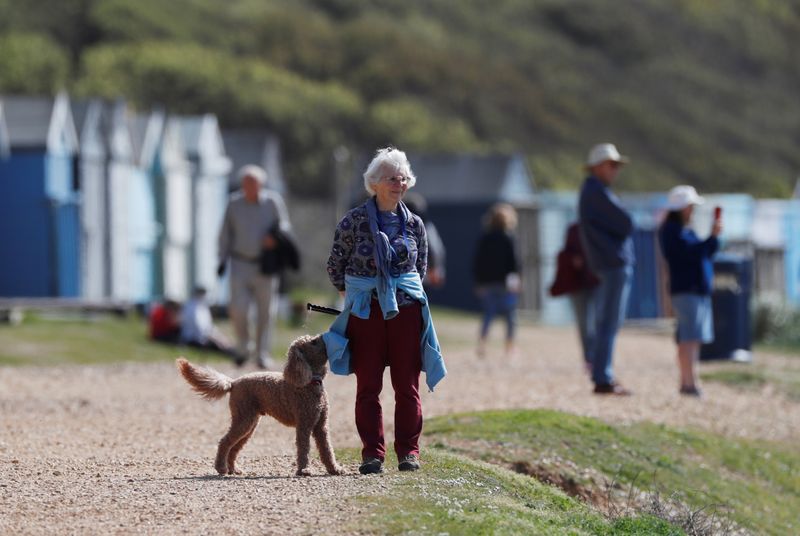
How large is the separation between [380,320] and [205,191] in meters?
27.6

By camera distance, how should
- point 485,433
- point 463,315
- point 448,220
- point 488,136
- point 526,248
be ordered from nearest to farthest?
point 485,433 < point 526,248 < point 463,315 < point 448,220 < point 488,136

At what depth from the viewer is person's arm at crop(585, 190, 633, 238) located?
50.6 feet

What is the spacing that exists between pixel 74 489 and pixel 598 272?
7.33 metres

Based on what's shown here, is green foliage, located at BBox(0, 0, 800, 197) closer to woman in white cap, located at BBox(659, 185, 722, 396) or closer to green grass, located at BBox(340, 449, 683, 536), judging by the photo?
woman in white cap, located at BBox(659, 185, 722, 396)

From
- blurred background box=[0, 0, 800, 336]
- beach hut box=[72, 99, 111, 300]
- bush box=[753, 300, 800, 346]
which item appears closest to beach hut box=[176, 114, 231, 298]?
blurred background box=[0, 0, 800, 336]

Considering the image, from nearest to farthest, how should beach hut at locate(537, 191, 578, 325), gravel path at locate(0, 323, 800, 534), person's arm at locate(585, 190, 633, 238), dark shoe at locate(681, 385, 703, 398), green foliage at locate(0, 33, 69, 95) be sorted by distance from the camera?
gravel path at locate(0, 323, 800, 534)
person's arm at locate(585, 190, 633, 238)
dark shoe at locate(681, 385, 703, 398)
beach hut at locate(537, 191, 578, 325)
green foliage at locate(0, 33, 69, 95)

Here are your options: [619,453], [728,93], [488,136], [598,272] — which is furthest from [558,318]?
[728,93]

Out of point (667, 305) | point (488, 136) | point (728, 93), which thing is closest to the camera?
point (667, 305)

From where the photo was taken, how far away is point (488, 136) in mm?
84250

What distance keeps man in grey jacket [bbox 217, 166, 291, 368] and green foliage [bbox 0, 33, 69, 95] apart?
4772 centimetres

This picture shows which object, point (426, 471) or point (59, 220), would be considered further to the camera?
point (59, 220)

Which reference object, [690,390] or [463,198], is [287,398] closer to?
[690,390]

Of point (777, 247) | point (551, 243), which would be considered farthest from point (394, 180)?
point (777, 247)

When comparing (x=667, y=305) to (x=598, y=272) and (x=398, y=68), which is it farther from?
(x=398, y=68)
